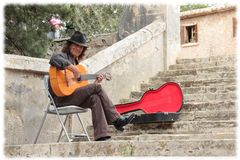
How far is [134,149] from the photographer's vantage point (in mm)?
5262

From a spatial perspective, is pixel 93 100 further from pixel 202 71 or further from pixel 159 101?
pixel 202 71

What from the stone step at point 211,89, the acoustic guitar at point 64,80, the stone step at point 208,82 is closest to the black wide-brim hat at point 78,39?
the acoustic guitar at point 64,80

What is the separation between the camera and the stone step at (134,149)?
4801 millimetres

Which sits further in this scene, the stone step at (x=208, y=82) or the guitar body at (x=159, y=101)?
the stone step at (x=208, y=82)

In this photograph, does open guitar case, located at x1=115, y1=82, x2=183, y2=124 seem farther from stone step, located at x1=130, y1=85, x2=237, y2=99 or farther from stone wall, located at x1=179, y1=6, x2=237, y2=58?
stone wall, located at x1=179, y1=6, x2=237, y2=58

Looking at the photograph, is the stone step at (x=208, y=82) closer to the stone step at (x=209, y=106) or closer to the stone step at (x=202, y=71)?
the stone step at (x=202, y=71)

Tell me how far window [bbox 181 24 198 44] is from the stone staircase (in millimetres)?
9382

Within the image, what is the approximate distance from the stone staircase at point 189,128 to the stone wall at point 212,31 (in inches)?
321

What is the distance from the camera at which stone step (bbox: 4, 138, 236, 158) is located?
4.80 m

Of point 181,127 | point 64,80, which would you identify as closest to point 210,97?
point 181,127

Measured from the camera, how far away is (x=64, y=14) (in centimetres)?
1123

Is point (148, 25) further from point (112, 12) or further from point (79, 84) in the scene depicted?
point (112, 12)

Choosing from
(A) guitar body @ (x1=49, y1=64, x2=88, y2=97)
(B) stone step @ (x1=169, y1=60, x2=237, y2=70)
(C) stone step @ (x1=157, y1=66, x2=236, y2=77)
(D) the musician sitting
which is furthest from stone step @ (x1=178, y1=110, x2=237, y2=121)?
(B) stone step @ (x1=169, y1=60, x2=237, y2=70)

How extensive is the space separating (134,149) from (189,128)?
207 centimetres
